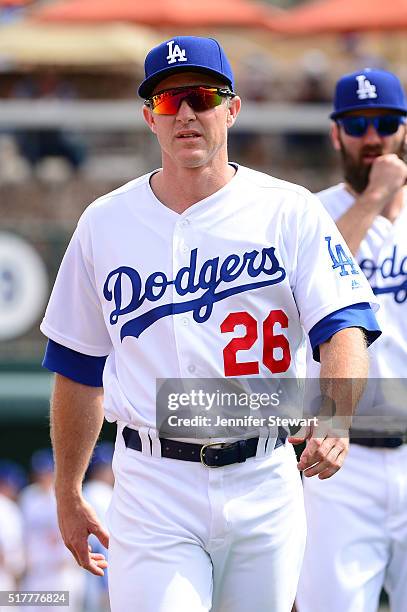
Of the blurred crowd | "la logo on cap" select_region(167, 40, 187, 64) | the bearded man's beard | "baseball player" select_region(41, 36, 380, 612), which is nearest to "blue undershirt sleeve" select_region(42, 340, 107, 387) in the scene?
"baseball player" select_region(41, 36, 380, 612)

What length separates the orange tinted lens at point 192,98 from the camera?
3984 mm

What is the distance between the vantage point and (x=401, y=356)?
5.07 m

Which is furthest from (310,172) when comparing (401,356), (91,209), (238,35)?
(91,209)

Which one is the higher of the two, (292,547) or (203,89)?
(203,89)

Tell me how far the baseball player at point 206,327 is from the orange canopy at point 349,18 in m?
10.8

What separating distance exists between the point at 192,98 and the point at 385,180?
4.58 feet

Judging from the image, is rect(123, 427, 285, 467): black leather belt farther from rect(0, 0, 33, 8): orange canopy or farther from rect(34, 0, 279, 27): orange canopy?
rect(34, 0, 279, 27): orange canopy

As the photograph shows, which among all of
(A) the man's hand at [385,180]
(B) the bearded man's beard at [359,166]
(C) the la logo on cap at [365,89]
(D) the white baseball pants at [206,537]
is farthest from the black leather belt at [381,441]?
(C) the la logo on cap at [365,89]

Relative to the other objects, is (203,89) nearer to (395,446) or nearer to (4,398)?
(395,446)

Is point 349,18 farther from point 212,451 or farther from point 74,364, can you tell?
point 212,451

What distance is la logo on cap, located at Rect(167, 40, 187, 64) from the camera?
157 inches

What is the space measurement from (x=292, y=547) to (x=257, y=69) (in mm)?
11213

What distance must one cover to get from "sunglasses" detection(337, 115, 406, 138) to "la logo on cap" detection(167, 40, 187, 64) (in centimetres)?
151

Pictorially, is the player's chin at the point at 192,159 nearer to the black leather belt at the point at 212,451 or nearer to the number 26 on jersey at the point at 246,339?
the number 26 on jersey at the point at 246,339
